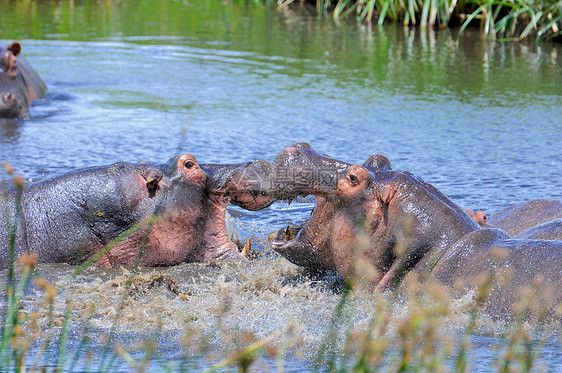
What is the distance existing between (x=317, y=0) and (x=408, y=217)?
15474 mm

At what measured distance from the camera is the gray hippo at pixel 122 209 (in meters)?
4.95

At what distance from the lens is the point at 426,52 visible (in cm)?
1359

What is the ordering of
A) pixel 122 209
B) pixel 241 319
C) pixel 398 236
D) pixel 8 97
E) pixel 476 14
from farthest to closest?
1. pixel 476 14
2. pixel 8 97
3. pixel 122 209
4. pixel 398 236
5. pixel 241 319

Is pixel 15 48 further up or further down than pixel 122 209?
further up

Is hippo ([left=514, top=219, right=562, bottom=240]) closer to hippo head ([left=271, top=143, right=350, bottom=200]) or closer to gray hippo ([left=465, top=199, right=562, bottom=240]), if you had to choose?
gray hippo ([left=465, top=199, right=562, bottom=240])

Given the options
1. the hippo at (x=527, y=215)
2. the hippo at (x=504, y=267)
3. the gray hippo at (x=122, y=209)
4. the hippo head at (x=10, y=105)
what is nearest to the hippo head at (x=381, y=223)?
the hippo at (x=504, y=267)

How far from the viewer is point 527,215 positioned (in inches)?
220

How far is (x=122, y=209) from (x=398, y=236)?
5.51 ft

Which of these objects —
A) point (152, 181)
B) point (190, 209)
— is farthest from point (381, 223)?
point (152, 181)

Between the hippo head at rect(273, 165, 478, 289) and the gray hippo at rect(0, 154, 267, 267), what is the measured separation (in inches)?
27.8

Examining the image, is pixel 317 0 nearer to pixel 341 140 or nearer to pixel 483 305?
pixel 341 140

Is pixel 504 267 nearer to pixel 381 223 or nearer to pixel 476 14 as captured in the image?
pixel 381 223

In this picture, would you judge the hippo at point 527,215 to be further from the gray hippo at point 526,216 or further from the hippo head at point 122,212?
the hippo head at point 122,212

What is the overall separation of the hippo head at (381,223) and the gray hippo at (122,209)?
2.32 feet
